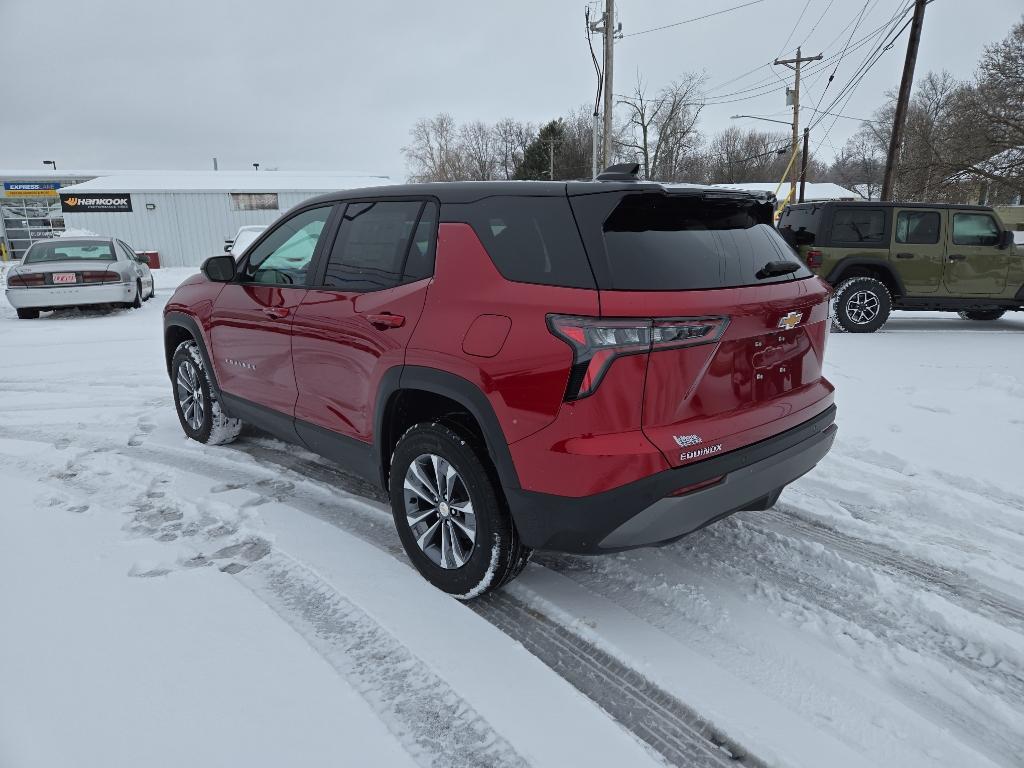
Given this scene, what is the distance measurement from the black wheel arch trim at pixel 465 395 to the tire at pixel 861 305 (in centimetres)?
849

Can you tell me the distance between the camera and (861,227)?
9.45 m

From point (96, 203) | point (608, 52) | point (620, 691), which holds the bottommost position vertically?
point (620, 691)

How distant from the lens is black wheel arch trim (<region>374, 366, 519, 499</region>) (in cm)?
Result: 239

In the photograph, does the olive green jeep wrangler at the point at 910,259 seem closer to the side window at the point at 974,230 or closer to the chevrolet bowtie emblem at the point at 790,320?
the side window at the point at 974,230

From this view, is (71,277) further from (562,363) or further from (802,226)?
(802,226)

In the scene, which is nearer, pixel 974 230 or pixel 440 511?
pixel 440 511

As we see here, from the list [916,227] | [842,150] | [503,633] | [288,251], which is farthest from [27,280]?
[842,150]

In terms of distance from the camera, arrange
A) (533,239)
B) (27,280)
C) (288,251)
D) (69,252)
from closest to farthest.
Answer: (533,239) < (288,251) < (27,280) < (69,252)

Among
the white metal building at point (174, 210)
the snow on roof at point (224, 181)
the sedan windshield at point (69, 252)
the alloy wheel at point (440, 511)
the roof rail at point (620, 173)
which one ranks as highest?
the snow on roof at point (224, 181)

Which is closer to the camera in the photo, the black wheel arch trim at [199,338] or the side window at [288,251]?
the side window at [288,251]

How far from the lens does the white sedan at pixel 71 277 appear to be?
1129 cm

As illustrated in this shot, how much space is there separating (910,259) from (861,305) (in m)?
0.96

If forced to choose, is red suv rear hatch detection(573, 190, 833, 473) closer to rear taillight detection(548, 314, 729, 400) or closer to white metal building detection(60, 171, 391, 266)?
rear taillight detection(548, 314, 729, 400)

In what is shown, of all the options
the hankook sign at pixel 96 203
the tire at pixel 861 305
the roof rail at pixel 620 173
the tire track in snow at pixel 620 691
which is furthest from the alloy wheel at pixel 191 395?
the hankook sign at pixel 96 203
